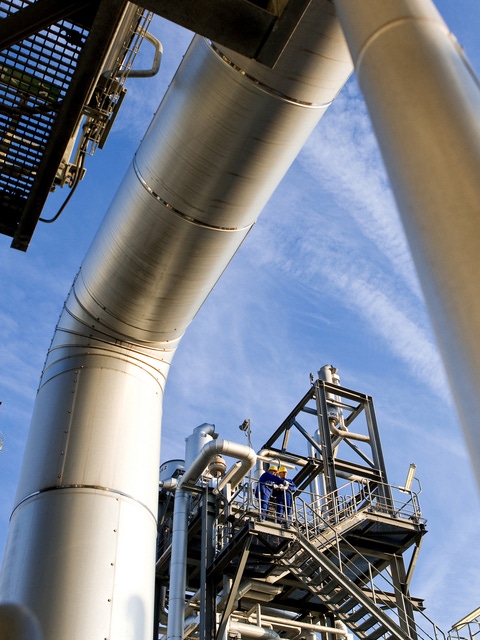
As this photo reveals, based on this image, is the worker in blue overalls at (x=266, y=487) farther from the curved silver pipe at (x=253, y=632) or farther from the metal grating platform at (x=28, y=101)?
the metal grating platform at (x=28, y=101)

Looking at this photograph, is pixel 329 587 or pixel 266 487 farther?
pixel 266 487

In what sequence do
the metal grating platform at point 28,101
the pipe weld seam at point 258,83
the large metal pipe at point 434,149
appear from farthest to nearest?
1. the pipe weld seam at point 258,83
2. the metal grating platform at point 28,101
3. the large metal pipe at point 434,149

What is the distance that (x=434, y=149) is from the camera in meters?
2.37

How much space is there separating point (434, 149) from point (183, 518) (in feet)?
53.3

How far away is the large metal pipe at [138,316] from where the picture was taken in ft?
21.2

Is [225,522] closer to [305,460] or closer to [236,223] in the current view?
[305,460]

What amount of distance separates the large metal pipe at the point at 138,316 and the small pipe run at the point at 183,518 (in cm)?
763

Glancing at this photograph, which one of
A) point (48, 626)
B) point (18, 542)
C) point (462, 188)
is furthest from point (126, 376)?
point (462, 188)

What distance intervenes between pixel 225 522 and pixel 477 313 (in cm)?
1634

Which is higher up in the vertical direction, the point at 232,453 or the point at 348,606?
the point at 232,453

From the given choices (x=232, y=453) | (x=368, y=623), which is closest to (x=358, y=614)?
(x=368, y=623)

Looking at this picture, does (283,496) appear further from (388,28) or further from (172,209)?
(388,28)

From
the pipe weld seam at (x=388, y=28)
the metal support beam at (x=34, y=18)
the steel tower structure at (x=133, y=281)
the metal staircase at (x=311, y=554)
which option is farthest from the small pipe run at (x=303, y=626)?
the pipe weld seam at (x=388, y=28)

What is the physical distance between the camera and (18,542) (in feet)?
24.3
